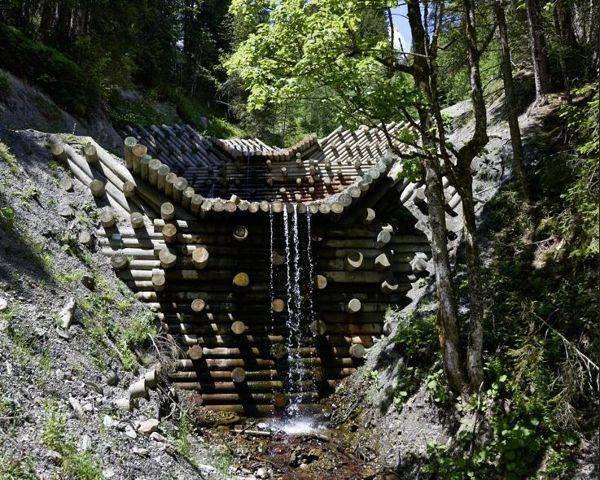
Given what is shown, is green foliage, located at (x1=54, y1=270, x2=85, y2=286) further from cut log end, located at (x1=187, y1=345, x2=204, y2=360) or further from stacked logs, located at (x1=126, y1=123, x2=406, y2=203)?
stacked logs, located at (x1=126, y1=123, x2=406, y2=203)

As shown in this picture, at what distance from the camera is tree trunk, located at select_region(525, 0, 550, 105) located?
34.7ft

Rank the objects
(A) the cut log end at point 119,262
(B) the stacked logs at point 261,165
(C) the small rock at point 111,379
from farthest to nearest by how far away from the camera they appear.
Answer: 1. (B) the stacked logs at point 261,165
2. (A) the cut log end at point 119,262
3. (C) the small rock at point 111,379

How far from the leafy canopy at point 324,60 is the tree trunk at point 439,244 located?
357 mm

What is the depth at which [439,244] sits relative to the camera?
6414mm

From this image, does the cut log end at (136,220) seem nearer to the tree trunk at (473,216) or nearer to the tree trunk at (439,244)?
the tree trunk at (439,244)

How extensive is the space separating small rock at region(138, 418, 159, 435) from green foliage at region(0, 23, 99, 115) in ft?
42.8

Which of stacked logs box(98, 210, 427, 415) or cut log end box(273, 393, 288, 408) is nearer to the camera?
cut log end box(273, 393, 288, 408)

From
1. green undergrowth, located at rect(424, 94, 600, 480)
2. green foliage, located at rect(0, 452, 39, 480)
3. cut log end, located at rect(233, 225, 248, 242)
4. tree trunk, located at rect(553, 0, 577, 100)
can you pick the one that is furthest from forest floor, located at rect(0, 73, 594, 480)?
tree trunk, located at rect(553, 0, 577, 100)

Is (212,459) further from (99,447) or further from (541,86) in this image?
(541,86)

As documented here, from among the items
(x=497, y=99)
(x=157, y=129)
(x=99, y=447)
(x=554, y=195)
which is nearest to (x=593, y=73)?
(x=554, y=195)

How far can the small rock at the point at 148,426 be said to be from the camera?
215 inches

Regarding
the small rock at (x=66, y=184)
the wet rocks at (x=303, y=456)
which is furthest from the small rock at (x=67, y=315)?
the small rock at (x=66, y=184)

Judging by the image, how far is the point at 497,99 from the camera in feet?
51.7

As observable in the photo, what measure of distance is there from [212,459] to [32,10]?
73.6 feet
